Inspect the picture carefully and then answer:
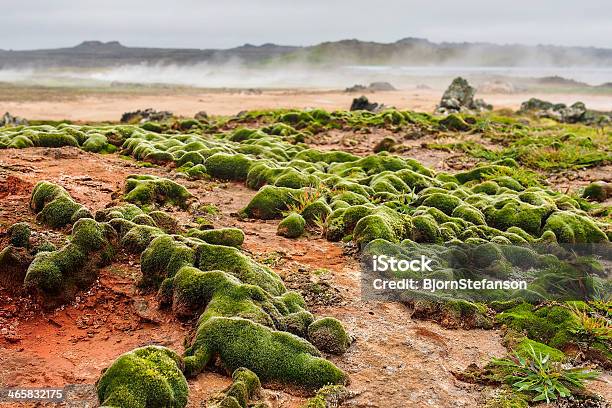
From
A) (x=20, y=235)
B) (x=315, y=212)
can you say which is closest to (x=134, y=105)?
(x=315, y=212)

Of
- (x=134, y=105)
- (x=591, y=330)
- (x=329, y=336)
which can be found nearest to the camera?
(x=329, y=336)

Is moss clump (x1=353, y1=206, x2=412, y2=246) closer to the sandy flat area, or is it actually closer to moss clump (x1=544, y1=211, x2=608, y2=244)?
moss clump (x1=544, y1=211, x2=608, y2=244)

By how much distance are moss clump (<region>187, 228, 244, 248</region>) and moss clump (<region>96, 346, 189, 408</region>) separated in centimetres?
395

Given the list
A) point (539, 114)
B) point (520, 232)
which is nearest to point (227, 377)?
point (520, 232)

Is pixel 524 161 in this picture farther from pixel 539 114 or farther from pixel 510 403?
pixel 539 114

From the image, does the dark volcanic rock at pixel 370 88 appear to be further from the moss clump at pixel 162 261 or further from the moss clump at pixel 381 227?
the moss clump at pixel 162 261

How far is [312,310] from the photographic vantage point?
8773 millimetres

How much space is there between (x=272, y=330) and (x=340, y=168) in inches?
419

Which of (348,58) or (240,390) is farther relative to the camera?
(348,58)

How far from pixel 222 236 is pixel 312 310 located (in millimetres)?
2510

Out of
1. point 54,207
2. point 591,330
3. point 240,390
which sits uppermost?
point 54,207

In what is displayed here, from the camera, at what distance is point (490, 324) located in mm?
8773

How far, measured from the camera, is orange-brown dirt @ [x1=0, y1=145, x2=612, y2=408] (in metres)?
6.83

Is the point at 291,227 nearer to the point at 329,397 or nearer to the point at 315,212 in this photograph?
the point at 315,212
